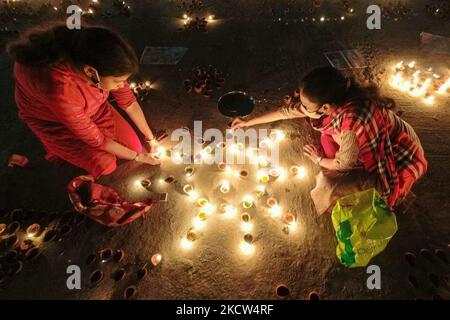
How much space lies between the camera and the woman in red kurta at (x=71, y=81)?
2141mm

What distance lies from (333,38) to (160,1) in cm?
463

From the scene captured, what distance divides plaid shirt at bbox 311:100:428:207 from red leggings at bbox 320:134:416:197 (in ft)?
0.16

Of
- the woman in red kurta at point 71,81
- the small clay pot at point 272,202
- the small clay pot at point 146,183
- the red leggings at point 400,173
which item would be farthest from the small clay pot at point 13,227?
the red leggings at point 400,173

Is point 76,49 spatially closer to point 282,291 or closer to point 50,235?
point 50,235

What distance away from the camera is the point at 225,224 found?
10.3 ft

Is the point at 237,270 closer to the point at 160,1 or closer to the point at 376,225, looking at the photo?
the point at 376,225

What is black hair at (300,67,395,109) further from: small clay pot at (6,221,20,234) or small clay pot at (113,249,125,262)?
small clay pot at (6,221,20,234)

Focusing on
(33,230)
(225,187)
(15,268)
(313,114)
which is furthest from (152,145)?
(313,114)

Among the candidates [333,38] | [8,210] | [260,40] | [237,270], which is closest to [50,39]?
[8,210]

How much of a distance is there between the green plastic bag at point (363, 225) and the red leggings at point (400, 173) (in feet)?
1.62

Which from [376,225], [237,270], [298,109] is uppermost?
[298,109]

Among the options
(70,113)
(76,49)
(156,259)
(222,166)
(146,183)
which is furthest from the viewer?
(222,166)

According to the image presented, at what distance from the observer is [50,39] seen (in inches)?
89.3

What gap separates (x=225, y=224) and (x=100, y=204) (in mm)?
1487
